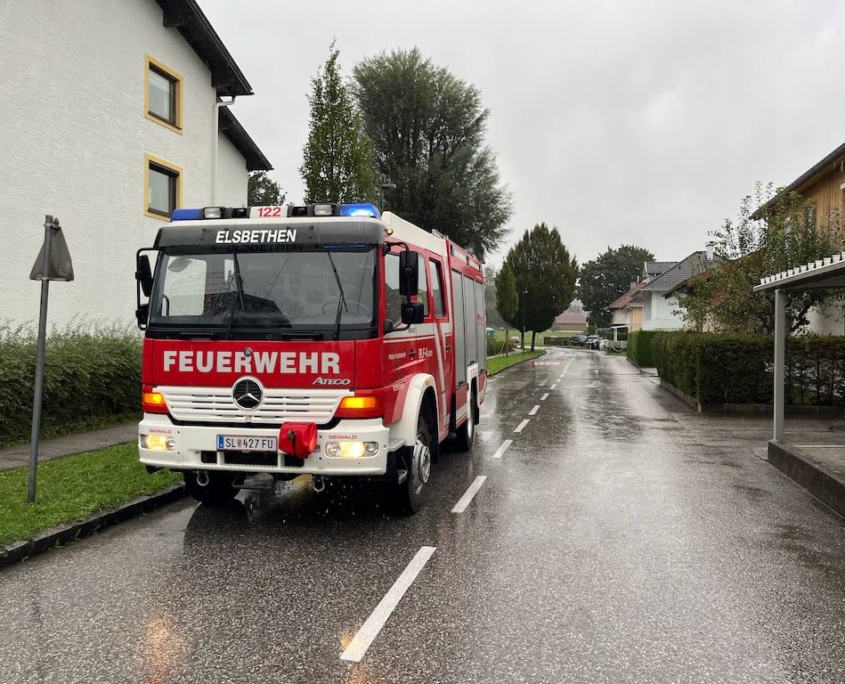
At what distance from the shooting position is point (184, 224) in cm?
575

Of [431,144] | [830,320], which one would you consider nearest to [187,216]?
[830,320]

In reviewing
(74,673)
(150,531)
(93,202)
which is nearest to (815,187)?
(93,202)

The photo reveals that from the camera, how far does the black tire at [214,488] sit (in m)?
5.89

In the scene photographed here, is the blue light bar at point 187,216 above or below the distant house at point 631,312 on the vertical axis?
below

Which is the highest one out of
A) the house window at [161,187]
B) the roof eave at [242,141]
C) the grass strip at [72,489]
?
the roof eave at [242,141]

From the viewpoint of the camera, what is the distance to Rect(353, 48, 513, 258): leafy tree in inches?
1515

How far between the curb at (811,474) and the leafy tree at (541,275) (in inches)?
1933

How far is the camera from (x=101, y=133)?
49.8 ft

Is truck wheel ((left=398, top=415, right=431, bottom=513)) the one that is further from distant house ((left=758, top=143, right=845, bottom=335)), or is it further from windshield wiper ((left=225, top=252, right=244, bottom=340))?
distant house ((left=758, top=143, right=845, bottom=335))

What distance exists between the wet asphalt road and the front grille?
996 millimetres

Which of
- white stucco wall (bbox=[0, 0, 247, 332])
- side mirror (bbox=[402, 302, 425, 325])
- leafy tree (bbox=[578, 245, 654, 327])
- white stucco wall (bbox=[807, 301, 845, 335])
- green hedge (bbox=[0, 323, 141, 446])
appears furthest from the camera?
leafy tree (bbox=[578, 245, 654, 327])

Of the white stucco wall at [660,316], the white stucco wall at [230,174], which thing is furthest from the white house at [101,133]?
the white stucco wall at [660,316]

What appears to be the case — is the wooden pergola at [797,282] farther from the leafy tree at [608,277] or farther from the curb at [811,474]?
the leafy tree at [608,277]

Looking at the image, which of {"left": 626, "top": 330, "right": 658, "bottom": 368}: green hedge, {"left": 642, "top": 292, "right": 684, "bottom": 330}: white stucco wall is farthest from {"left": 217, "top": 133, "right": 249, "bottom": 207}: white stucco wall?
{"left": 642, "top": 292, "right": 684, "bottom": 330}: white stucco wall
